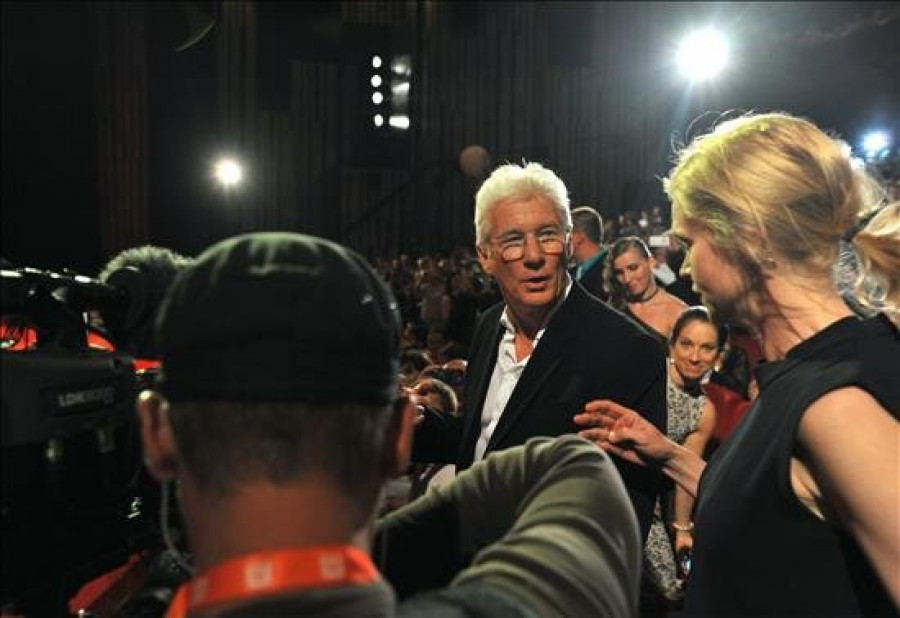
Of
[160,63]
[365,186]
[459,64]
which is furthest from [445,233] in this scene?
[160,63]

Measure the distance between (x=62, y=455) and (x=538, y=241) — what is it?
115cm

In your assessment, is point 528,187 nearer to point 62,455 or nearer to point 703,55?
point 62,455

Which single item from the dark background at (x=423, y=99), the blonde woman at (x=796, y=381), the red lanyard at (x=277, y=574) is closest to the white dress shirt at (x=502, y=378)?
the blonde woman at (x=796, y=381)

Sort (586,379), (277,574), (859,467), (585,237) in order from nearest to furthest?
(277,574) → (859,467) → (586,379) → (585,237)

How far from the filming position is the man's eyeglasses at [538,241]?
1.66 metres

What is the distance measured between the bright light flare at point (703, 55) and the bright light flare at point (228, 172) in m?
5.79

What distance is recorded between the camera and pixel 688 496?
6.93 feet

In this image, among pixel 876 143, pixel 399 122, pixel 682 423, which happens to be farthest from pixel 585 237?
pixel 876 143

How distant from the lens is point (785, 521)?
890 mm

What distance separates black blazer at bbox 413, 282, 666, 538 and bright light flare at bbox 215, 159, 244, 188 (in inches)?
340

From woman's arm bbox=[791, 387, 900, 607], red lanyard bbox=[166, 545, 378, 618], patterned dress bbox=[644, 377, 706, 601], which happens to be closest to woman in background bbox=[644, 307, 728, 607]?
patterned dress bbox=[644, 377, 706, 601]

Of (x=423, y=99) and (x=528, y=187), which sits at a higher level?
(x=423, y=99)

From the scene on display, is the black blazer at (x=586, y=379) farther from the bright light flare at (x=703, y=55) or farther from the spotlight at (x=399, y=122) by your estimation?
the bright light flare at (x=703, y=55)

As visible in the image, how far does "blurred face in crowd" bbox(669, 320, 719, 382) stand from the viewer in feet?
→ 9.40
